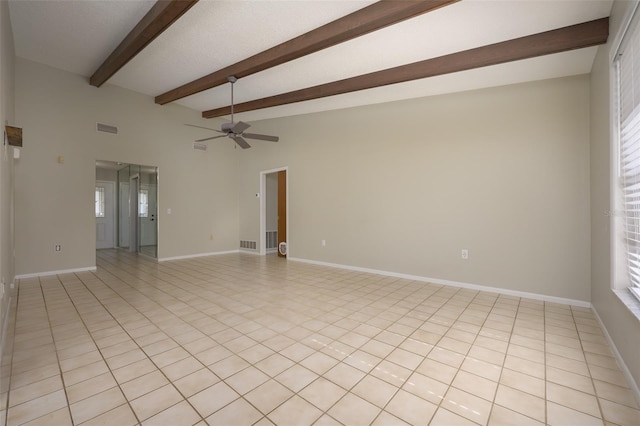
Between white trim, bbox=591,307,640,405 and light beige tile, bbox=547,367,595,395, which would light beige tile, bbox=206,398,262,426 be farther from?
white trim, bbox=591,307,640,405

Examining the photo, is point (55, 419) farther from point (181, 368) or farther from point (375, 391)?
point (375, 391)

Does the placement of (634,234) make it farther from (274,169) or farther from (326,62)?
(274,169)

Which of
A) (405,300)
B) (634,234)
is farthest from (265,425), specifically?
(634,234)

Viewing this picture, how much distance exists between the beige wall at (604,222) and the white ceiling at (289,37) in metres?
0.38

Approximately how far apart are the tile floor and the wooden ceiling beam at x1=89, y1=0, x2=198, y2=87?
10.2ft

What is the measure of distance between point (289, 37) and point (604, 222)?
3.86 m

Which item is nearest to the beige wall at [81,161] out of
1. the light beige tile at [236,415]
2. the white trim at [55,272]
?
the white trim at [55,272]

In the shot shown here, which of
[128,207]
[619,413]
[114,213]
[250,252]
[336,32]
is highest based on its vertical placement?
[336,32]

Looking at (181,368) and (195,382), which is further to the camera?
(181,368)

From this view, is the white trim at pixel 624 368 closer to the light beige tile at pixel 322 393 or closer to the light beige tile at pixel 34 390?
the light beige tile at pixel 322 393

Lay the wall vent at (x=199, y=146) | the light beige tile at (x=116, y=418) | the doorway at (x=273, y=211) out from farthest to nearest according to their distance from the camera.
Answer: the doorway at (x=273, y=211) → the wall vent at (x=199, y=146) → the light beige tile at (x=116, y=418)

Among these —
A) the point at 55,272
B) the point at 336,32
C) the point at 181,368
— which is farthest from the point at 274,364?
the point at 55,272

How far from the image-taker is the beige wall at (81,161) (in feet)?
14.6

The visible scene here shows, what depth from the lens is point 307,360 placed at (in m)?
2.14
